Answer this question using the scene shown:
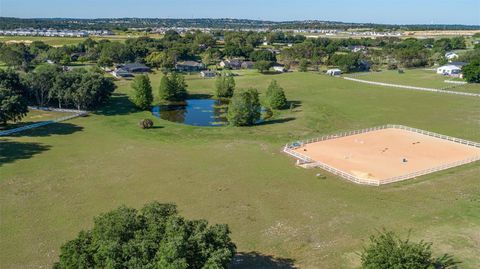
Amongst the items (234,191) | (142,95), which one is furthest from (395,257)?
(142,95)

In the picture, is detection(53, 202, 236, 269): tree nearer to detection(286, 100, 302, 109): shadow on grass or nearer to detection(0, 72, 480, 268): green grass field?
detection(0, 72, 480, 268): green grass field

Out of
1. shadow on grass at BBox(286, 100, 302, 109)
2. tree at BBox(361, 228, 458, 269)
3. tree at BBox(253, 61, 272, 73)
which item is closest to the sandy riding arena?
tree at BBox(361, 228, 458, 269)

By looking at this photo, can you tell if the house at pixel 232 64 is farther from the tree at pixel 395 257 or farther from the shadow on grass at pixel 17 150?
the tree at pixel 395 257

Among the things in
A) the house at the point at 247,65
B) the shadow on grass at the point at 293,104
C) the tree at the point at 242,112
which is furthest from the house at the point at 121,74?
the tree at the point at 242,112

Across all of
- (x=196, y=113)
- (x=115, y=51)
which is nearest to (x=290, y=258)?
(x=196, y=113)

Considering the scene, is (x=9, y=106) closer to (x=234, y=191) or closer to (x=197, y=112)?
(x=197, y=112)

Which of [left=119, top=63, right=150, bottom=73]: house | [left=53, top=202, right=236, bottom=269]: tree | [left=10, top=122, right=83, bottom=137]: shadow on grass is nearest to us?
[left=53, top=202, right=236, bottom=269]: tree

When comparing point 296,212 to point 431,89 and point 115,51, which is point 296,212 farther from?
point 115,51
